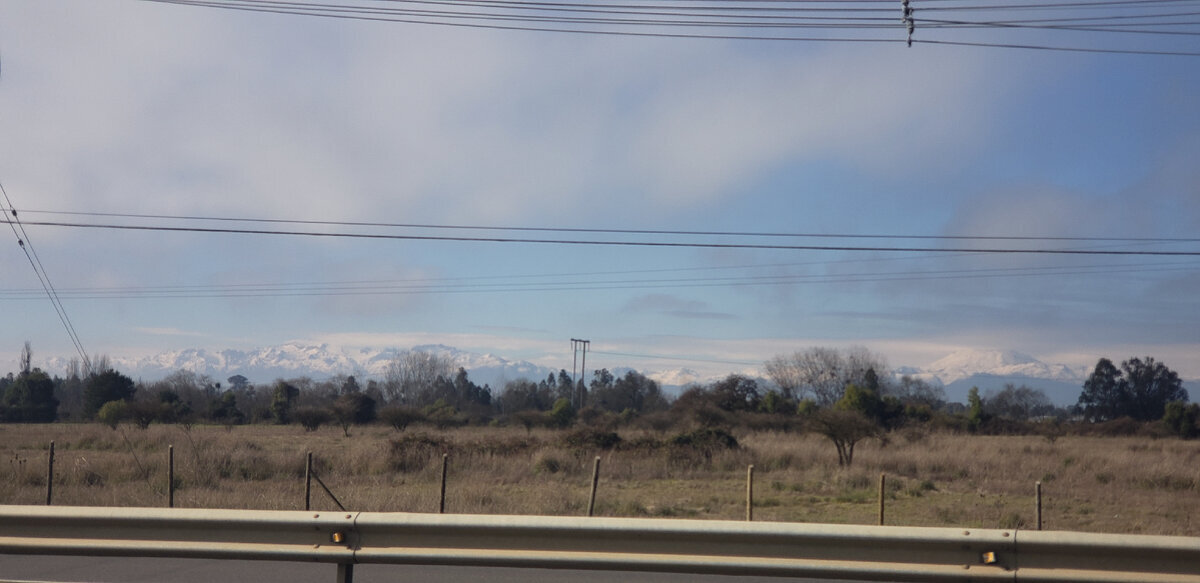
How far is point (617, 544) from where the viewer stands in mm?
5047

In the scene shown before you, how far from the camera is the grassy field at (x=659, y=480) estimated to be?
18219mm

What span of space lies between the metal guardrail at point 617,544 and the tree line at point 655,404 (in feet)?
63.2

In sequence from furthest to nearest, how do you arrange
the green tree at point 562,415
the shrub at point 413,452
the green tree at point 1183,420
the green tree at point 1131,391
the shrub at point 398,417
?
the green tree at point 1131,391
the green tree at point 562,415
the shrub at point 398,417
the green tree at point 1183,420
the shrub at point 413,452

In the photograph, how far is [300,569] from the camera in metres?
8.29

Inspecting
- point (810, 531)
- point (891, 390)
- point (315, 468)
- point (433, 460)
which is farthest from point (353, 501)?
point (891, 390)

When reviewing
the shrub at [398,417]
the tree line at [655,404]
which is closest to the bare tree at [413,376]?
the tree line at [655,404]

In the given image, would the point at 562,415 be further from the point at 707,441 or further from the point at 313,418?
the point at 707,441

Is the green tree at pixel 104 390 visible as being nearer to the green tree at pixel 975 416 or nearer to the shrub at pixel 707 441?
the shrub at pixel 707 441

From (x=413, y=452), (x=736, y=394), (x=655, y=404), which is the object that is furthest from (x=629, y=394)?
(x=413, y=452)

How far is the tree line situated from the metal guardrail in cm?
1926

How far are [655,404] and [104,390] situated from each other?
5147 cm

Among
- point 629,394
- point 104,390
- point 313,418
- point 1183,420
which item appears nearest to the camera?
point 1183,420

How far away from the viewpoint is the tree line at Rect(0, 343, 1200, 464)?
167 ft

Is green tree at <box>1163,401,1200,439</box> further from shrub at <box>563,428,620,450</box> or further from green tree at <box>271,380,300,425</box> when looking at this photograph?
green tree at <box>271,380,300,425</box>
